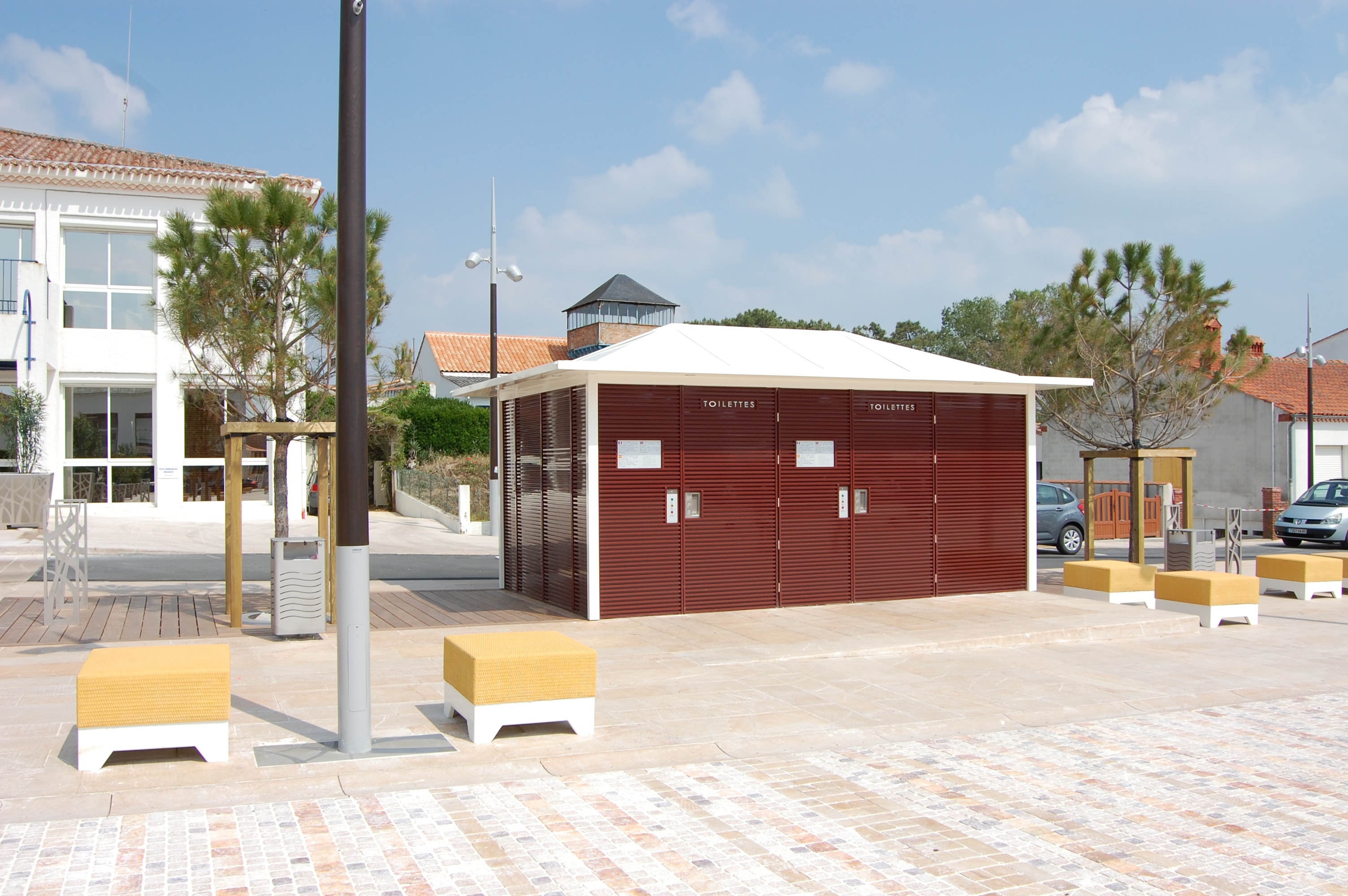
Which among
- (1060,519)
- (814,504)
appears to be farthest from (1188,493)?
(1060,519)

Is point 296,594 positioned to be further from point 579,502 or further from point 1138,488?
point 1138,488

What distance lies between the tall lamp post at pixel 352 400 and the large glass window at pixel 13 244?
74.2 ft

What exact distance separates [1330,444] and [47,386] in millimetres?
36541

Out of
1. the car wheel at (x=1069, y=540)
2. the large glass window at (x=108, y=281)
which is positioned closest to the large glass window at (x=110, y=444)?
the large glass window at (x=108, y=281)

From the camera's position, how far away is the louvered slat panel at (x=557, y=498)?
472 inches

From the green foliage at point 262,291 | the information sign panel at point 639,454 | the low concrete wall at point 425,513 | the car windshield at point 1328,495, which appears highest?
the green foliage at point 262,291

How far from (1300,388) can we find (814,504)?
104 ft

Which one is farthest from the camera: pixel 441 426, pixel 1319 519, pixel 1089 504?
pixel 441 426

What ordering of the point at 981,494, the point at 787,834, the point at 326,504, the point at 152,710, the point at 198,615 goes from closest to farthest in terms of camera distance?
the point at 787,834
the point at 152,710
the point at 326,504
the point at 198,615
the point at 981,494

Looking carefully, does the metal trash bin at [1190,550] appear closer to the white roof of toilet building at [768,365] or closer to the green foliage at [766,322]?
the white roof of toilet building at [768,365]

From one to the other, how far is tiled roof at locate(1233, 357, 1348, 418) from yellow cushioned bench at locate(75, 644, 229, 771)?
3222cm

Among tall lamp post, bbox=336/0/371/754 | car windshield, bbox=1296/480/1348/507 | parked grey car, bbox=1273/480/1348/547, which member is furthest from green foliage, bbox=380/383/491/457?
tall lamp post, bbox=336/0/371/754

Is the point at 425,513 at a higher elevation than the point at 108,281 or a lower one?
lower

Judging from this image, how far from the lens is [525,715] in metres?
6.72
